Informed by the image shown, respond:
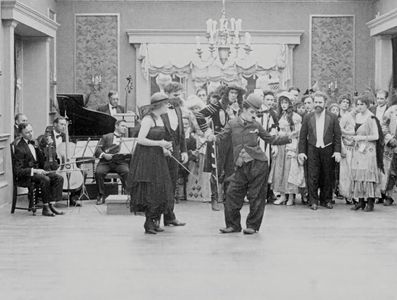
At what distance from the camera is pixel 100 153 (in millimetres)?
10875

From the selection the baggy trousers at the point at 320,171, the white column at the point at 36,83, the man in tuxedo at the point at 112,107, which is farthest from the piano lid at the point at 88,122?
the baggy trousers at the point at 320,171

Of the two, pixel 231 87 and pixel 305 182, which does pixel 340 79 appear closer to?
pixel 305 182

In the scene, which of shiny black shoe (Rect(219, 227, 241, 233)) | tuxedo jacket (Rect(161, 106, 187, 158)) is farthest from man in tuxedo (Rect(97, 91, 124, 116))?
shiny black shoe (Rect(219, 227, 241, 233))

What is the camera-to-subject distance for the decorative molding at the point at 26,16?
10398mm

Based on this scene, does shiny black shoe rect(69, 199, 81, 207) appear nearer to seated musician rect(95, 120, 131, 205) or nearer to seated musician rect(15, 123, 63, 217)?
seated musician rect(95, 120, 131, 205)

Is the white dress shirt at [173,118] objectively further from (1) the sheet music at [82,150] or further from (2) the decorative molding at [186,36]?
(2) the decorative molding at [186,36]

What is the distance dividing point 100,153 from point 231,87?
2.45m

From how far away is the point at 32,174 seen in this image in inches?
368

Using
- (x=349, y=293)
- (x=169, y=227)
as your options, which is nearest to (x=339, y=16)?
(x=169, y=227)

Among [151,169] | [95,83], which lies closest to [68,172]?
[151,169]

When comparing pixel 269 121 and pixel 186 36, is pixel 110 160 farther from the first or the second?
pixel 186 36

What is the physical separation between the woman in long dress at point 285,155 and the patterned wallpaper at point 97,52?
5.70 m

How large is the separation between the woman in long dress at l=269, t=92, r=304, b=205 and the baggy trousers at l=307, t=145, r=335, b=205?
1.36 feet

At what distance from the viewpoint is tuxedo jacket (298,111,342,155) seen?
998 centimetres
